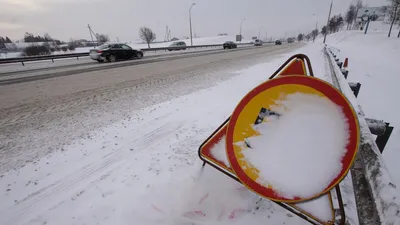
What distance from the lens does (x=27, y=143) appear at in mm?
3404

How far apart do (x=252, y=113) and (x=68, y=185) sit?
2362 mm

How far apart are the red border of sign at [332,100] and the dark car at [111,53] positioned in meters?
16.2

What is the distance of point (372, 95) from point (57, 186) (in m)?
8.14

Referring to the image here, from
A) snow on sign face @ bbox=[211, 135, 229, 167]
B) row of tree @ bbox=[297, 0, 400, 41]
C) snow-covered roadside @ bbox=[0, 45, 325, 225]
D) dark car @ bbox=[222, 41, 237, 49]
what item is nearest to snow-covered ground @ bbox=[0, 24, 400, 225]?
snow-covered roadside @ bbox=[0, 45, 325, 225]

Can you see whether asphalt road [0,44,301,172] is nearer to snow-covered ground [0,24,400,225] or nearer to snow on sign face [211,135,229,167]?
snow-covered ground [0,24,400,225]

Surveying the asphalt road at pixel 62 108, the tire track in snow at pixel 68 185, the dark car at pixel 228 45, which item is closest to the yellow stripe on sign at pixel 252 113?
the tire track in snow at pixel 68 185

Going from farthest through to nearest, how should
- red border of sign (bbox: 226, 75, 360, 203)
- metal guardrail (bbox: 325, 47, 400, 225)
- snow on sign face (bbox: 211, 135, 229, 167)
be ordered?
1. snow on sign face (bbox: 211, 135, 229, 167)
2. red border of sign (bbox: 226, 75, 360, 203)
3. metal guardrail (bbox: 325, 47, 400, 225)

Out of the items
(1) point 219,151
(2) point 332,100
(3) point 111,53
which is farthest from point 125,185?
(3) point 111,53

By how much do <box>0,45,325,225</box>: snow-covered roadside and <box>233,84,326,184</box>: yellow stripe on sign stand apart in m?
0.58

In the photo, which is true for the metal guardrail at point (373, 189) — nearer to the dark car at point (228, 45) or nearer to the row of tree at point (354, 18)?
the dark car at point (228, 45)

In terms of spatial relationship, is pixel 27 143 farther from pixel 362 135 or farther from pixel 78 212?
pixel 362 135

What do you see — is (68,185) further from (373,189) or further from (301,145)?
(373,189)

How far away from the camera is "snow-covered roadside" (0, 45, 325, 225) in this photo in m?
1.96

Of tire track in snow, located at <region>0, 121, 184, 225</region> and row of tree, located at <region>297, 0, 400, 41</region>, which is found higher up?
row of tree, located at <region>297, 0, 400, 41</region>
